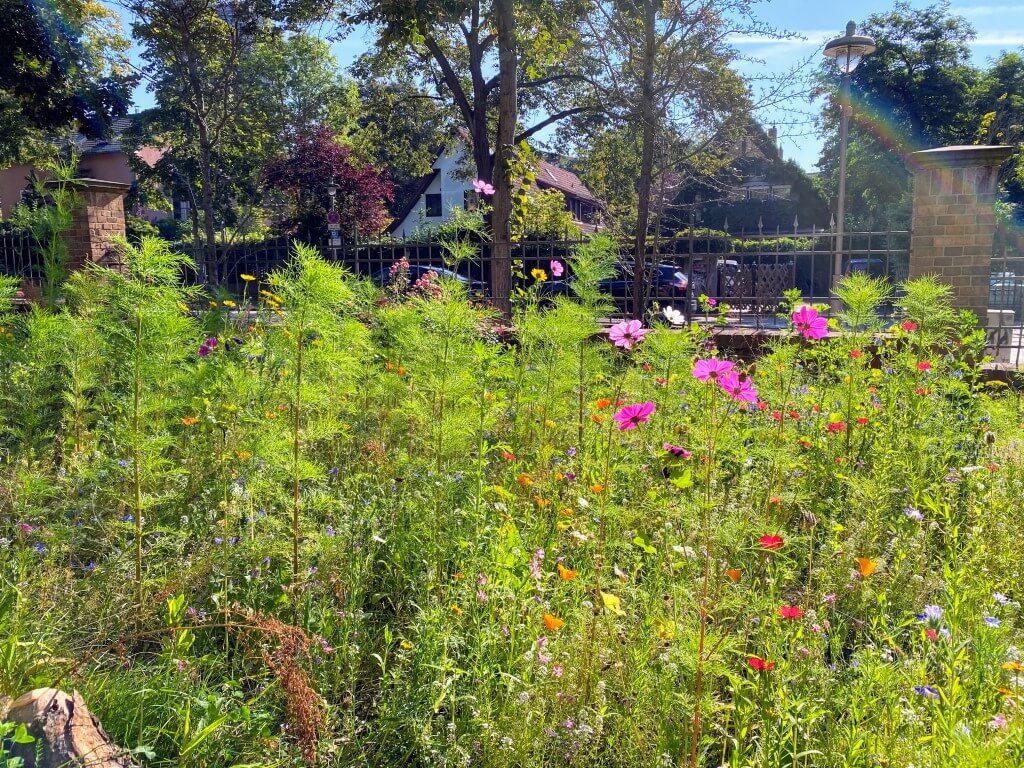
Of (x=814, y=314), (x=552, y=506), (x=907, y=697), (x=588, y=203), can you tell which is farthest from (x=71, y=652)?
(x=588, y=203)

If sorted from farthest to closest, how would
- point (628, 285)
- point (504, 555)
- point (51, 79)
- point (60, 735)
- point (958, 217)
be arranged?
1. point (51, 79)
2. point (628, 285)
3. point (958, 217)
4. point (504, 555)
5. point (60, 735)

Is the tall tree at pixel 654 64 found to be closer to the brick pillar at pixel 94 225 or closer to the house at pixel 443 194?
the brick pillar at pixel 94 225

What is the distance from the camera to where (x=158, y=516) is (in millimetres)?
2984

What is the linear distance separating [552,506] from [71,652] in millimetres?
1766

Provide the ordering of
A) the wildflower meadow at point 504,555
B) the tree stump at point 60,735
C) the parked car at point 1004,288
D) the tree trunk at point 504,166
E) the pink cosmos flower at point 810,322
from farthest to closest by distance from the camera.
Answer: the tree trunk at point 504,166 < the parked car at point 1004,288 < the pink cosmos flower at point 810,322 < the wildflower meadow at point 504,555 < the tree stump at point 60,735

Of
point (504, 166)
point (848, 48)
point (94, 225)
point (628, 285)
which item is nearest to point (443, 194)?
point (848, 48)

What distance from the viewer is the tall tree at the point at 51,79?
42.0ft

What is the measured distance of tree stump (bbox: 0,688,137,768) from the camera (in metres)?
1.45

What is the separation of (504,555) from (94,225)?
8.44 meters

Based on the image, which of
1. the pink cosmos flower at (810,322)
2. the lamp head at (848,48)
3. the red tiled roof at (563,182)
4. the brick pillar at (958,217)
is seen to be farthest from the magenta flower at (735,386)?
the red tiled roof at (563,182)

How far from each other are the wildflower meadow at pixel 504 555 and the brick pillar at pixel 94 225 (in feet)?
17.4

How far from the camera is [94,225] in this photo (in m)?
8.63

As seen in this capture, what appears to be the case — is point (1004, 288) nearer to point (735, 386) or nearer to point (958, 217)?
point (958, 217)

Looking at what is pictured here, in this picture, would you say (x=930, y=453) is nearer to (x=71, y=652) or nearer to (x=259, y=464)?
(x=259, y=464)
